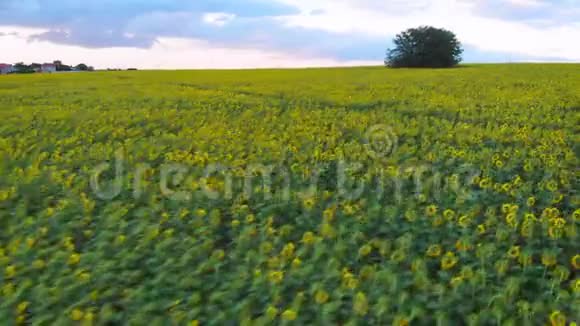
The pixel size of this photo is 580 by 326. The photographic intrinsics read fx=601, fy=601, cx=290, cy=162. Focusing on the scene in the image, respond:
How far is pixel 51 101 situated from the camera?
55.2 feet

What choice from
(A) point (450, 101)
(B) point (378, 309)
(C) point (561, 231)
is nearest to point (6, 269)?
(B) point (378, 309)

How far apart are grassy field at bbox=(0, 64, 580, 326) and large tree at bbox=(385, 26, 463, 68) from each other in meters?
39.6

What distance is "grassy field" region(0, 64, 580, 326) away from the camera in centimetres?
400

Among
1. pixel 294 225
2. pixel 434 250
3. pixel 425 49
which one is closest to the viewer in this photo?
pixel 434 250

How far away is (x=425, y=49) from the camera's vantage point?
4903 centimetres

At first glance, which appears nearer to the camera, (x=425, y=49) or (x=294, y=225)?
(x=294, y=225)

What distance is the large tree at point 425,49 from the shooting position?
48.7 metres

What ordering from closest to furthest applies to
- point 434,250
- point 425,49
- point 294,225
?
point 434,250 < point 294,225 < point 425,49

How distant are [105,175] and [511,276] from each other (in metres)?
5.17

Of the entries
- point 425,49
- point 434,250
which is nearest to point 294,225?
point 434,250

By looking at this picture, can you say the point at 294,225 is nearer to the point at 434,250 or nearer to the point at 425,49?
the point at 434,250

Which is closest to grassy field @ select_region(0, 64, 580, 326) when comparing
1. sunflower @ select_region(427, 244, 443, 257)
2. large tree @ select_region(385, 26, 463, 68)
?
sunflower @ select_region(427, 244, 443, 257)

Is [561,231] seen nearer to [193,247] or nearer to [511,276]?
[511,276]

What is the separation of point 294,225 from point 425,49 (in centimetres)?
4587
